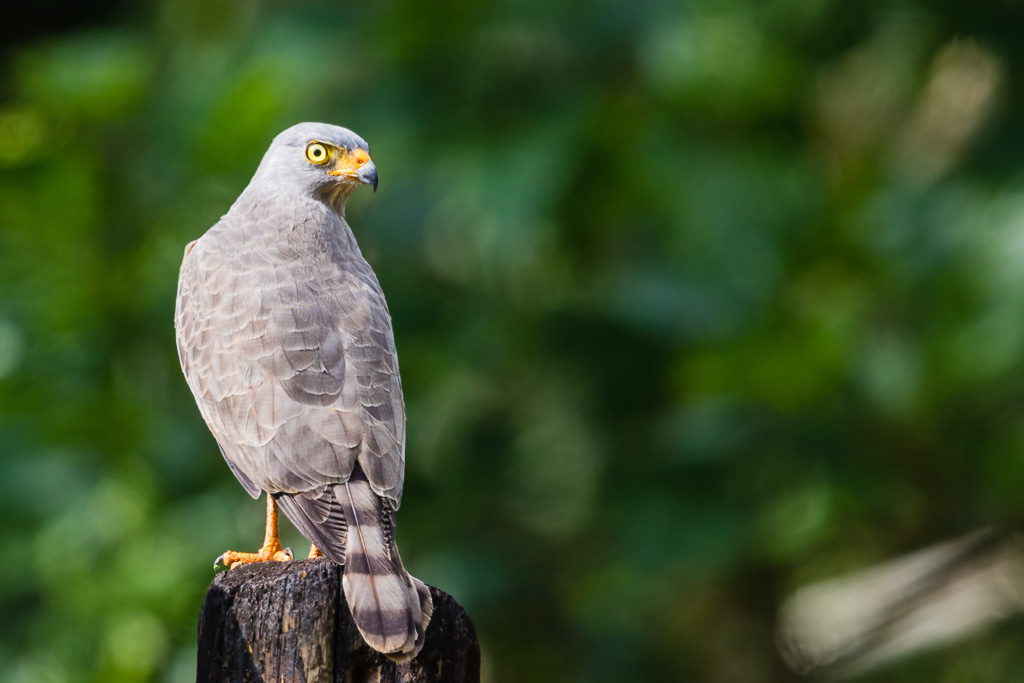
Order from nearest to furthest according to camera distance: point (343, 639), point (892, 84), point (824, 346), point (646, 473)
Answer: point (343, 639) → point (824, 346) → point (646, 473) → point (892, 84)

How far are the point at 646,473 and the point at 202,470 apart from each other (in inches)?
89.8

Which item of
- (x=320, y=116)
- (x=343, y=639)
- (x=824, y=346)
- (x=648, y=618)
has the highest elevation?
(x=320, y=116)

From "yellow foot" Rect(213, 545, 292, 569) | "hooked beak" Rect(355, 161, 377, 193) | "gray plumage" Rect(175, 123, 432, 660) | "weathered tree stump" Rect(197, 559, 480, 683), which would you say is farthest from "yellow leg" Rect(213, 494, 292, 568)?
"hooked beak" Rect(355, 161, 377, 193)

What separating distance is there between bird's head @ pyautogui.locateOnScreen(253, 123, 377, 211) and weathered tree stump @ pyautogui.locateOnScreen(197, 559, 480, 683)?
1449 millimetres

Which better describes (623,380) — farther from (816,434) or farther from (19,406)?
(19,406)

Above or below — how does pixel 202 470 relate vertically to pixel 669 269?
below

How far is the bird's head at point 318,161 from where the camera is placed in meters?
3.53

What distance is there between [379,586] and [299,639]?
0.61 feet

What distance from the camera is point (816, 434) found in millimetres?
5848

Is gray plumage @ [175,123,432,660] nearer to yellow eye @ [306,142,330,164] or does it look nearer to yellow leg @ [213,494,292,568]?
yellow eye @ [306,142,330,164]

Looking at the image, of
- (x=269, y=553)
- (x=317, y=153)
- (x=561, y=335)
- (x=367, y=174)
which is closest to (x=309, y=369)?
(x=269, y=553)

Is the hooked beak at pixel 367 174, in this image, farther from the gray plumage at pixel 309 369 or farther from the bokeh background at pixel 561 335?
the bokeh background at pixel 561 335

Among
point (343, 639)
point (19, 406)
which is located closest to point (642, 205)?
point (19, 406)

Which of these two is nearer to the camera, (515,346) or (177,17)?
(515,346)
